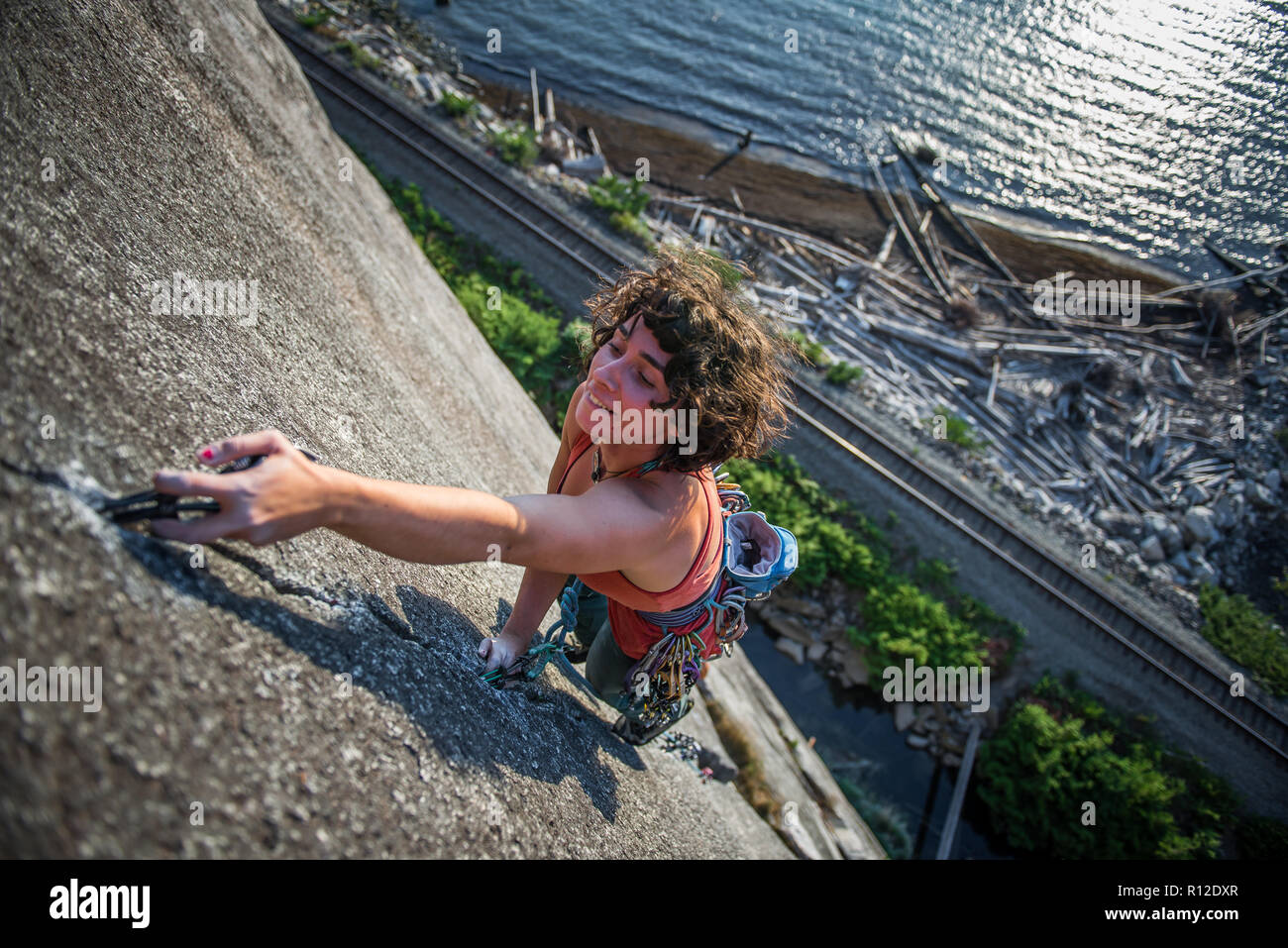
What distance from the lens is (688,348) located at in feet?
7.73

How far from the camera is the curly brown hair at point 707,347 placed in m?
2.37

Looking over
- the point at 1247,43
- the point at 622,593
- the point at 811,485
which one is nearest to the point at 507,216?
the point at 811,485

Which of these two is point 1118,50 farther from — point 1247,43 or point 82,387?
point 82,387

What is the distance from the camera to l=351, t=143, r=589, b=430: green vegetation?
32.8ft

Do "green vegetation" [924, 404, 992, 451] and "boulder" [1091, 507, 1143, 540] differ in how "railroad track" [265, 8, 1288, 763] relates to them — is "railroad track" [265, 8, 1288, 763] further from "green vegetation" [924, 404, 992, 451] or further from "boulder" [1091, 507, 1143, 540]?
"boulder" [1091, 507, 1143, 540]

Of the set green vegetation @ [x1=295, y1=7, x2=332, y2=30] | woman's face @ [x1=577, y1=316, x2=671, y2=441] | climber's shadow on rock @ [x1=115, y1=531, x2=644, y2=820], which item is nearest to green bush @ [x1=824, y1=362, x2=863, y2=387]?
climber's shadow on rock @ [x1=115, y1=531, x2=644, y2=820]

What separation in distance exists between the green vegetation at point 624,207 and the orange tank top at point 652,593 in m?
10.8

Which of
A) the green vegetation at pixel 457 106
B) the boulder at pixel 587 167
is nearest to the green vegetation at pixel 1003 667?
the green vegetation at pixel 457 106

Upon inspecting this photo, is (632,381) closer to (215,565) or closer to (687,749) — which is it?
(215,565)

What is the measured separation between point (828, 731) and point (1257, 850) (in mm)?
5113

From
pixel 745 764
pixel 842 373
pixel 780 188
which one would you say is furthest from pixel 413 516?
pixel 780 188

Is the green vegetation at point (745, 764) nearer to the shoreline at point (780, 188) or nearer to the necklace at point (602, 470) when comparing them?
the necklace at point (602, 470)

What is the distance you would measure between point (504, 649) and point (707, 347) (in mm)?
1510

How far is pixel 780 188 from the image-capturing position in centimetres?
1856
